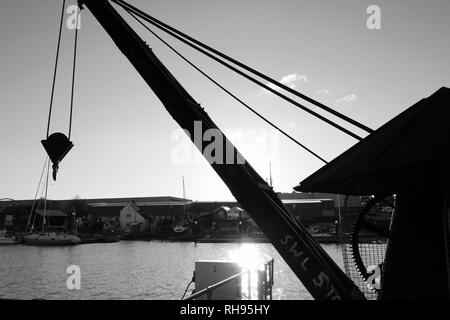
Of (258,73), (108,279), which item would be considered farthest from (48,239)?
(258,73)

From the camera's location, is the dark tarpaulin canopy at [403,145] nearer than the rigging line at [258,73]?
Yes

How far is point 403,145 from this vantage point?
2.70 meters

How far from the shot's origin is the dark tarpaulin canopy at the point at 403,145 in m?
2.53

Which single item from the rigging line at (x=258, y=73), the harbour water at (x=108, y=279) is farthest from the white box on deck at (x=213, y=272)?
the rigging line at (x=258, y=73)

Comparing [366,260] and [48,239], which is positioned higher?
[366,260]

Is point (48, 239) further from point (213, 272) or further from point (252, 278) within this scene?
point (213, 272)

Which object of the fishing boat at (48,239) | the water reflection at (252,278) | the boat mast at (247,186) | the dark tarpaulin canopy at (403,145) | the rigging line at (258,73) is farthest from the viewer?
the fishing boat at (48,239)

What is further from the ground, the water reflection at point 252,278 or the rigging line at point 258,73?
the rigging line at point 258,73

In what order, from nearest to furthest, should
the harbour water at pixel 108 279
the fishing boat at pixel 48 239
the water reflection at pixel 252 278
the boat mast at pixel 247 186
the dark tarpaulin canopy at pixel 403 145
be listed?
1. the dark tarpaulin canopy at pixel 403 145
2. the boat mast at pixel 247 186
3. the water reflection at pixel 252 278
4. the harbour water at pixel 108 279
5. the fishing boat at pixel 48 239

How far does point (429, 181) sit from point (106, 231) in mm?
101301

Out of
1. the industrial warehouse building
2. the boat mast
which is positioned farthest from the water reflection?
the industrial warehouse building

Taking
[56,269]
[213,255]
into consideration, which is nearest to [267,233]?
[56,269]

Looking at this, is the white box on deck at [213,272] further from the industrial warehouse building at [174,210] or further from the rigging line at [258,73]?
the industrial warehouse building at [174,210]
